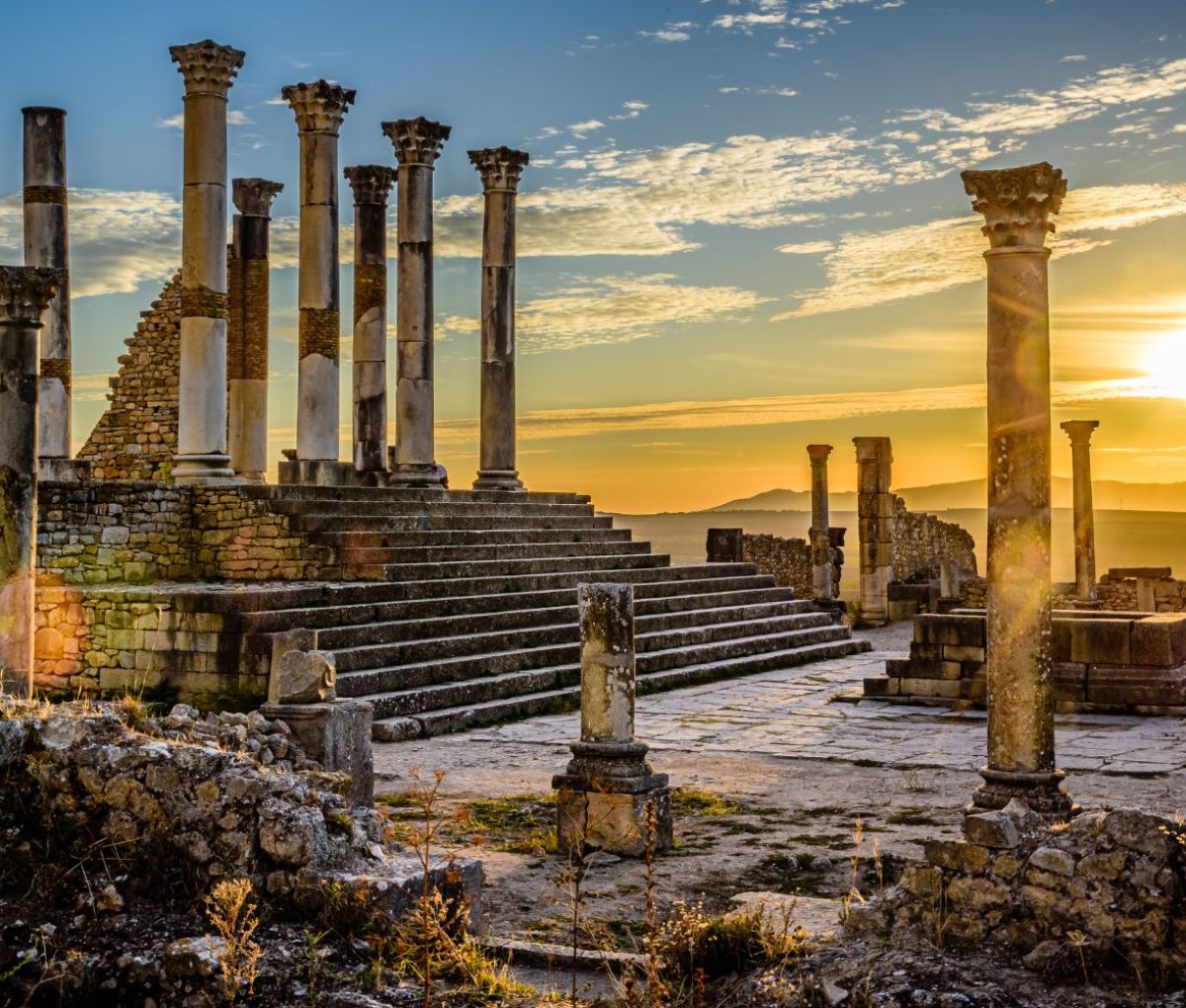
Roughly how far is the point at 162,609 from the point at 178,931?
27.8 ft

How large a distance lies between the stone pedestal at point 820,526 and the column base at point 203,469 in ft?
41.4

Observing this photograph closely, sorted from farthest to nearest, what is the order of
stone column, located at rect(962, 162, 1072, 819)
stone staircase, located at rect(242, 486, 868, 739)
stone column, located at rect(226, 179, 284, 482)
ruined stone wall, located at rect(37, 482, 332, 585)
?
stone column, located at rect(226, 179, 284, 482) → ruined stone wall, located at rect(37, 482, 332, 585) → stone staircase, located at rect(242, 486, 868, 739) → stone column, located at rect(962, 162, 1072, 819)

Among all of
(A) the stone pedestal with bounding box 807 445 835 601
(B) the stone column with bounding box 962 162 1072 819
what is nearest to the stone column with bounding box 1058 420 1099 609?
(A) the stone pedestal with bounding box 807 445 835 601

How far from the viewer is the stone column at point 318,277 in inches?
802

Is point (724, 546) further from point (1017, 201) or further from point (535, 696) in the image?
point (1017, 201)

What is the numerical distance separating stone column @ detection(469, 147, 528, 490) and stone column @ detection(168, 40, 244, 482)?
565 centimetres

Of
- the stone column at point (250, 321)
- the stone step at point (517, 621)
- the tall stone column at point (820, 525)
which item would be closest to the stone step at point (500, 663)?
the stone step at point (517, 621)

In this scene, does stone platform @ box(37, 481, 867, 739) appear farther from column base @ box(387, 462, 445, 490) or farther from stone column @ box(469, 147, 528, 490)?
stone column @ box(469, 147, 528, 490)

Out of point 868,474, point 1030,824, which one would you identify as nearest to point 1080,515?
point 868,474

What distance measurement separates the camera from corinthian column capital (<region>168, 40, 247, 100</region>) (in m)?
17.8

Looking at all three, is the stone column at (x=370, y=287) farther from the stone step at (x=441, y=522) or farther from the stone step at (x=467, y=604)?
the stone step at (x=467, y=604)

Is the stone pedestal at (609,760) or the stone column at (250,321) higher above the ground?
the stone column at (250,321)

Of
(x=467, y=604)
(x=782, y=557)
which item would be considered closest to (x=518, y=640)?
(x=467, y=604)

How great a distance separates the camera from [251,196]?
2544 centimetres
